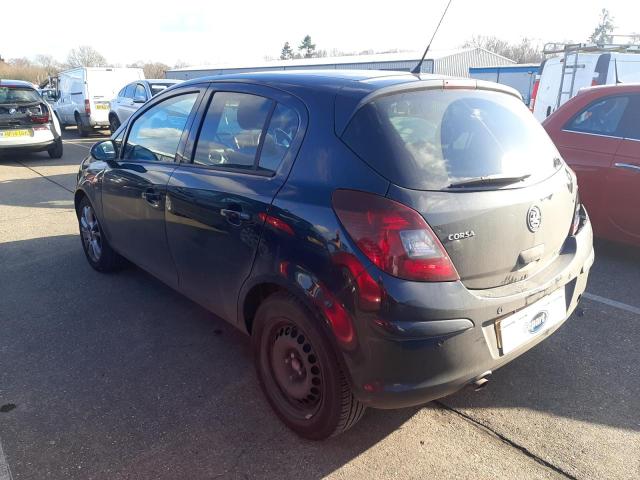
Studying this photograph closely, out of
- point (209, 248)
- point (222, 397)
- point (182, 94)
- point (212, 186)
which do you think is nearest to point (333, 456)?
point (222, 397)

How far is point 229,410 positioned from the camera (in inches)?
106

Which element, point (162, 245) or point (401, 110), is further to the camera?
point (162, 245)

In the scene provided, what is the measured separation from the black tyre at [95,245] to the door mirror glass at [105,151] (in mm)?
553

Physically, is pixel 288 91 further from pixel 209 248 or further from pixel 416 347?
pixel 416 347

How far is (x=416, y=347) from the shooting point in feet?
6.59

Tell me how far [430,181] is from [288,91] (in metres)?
0.90

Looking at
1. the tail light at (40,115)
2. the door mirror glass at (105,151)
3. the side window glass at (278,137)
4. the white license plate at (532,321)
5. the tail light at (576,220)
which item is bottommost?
the white license plate at (532,321)

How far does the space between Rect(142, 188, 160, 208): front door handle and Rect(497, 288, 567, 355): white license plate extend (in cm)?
222

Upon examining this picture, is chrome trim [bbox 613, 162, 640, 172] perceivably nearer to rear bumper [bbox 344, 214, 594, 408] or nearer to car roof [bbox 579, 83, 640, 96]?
car roof [bbox 579, 83, 640, 96]

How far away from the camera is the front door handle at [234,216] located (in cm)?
254

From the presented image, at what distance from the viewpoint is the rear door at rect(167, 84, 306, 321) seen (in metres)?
2.48

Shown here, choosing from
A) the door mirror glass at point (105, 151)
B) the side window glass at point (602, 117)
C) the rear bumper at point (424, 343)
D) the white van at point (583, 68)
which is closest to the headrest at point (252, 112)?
the rear bumper at point (424, 343)

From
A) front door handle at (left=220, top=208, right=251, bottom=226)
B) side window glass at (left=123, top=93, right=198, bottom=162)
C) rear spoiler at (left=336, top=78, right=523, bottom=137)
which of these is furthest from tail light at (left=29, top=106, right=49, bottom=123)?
rear spoiler at (left=336, top=78, right=523, bottom=137)

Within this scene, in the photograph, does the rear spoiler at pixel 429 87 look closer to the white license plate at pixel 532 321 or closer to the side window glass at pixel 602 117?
the white license plate at pixel 532 321
